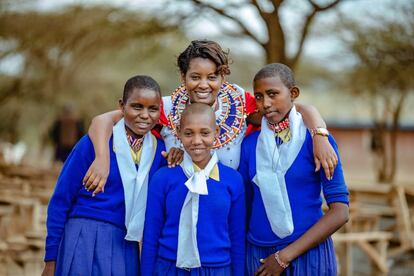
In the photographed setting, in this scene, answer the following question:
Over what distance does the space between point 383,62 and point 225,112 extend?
923cm

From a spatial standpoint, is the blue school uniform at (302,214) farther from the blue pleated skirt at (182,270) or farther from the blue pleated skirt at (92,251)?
the blue pleated skirt at (92,251)

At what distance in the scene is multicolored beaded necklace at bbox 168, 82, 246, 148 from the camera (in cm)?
264

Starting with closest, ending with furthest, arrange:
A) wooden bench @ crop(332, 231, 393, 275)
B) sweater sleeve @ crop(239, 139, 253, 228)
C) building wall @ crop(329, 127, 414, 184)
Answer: sweater sleeve @ crop(239, 139, 253, 228)
wooden bench @ crop(332, 231, 393, 275)
building wall @ crop(329, 127, 414, 184)

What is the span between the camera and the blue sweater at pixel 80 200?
2.55 metres

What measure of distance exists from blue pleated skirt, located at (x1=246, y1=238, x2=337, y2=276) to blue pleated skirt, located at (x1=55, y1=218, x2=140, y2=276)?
51 cm

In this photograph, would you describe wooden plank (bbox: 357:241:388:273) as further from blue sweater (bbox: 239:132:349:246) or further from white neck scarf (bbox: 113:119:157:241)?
white neck scarf (bbox: 113:119:157:241)

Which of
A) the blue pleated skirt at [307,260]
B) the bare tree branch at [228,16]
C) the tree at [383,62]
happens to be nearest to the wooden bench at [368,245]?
the bare tree branch at [228,16]

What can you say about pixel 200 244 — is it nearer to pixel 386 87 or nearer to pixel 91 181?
pixel 91 181

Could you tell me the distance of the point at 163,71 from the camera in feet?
72.9

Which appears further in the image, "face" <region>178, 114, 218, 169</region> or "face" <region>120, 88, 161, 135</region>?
"face" <region>120, 88, 161, 135</region>

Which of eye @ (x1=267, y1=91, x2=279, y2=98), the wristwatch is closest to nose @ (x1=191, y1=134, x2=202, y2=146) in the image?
eye @ (x1=267, y1=91, x2=279, y2=98)

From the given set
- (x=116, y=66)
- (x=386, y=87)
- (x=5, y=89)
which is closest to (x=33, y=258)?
(x=5, y=89)

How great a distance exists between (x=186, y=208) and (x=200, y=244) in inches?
5.9

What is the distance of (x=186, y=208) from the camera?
2410 mm
